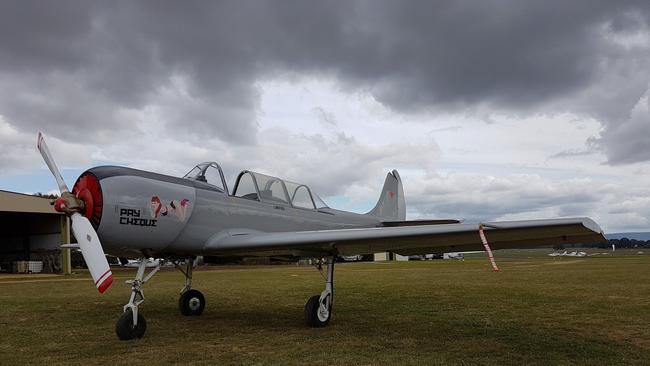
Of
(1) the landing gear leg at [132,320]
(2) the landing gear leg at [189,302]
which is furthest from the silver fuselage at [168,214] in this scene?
(2) the landing gear leg at [189,302]

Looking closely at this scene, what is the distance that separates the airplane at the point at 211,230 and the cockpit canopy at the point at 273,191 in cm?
2

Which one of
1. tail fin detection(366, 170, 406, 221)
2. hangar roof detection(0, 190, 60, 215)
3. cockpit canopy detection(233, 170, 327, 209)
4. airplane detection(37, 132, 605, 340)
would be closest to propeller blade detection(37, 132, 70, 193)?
airplane detection(37, 132, 605, 340)

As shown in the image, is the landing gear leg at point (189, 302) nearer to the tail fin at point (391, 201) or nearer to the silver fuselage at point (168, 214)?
the silver fuselage at point (168, 214)

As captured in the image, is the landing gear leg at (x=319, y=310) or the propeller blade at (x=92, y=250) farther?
the landing gear leg at (x=319, y=310)

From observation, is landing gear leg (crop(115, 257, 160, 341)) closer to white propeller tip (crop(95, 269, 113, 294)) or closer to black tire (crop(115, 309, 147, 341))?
black tire (crop(115, 309, 147, 341))

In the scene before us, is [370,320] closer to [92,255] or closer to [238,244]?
[238,244]

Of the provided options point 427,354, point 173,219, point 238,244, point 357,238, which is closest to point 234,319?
point 238,244

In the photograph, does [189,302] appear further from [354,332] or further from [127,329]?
[354,332]

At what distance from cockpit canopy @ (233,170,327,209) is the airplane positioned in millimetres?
20

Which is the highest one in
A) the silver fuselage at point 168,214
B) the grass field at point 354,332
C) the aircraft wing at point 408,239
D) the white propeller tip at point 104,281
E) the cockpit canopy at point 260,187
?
the cockpit canopy at point 260,187

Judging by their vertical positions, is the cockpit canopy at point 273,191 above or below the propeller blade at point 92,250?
above

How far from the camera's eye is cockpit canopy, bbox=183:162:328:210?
8523 millimetres

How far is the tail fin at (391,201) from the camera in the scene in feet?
45.8

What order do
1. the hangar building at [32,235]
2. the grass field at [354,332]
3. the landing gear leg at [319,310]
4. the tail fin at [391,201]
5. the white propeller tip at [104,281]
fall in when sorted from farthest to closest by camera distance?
the hangar building at [32,235] → the tail fin at [391,201] → the landing gear leg at [319,310] → the white propeller tip at [104,281] → the grass field at [354,332]
